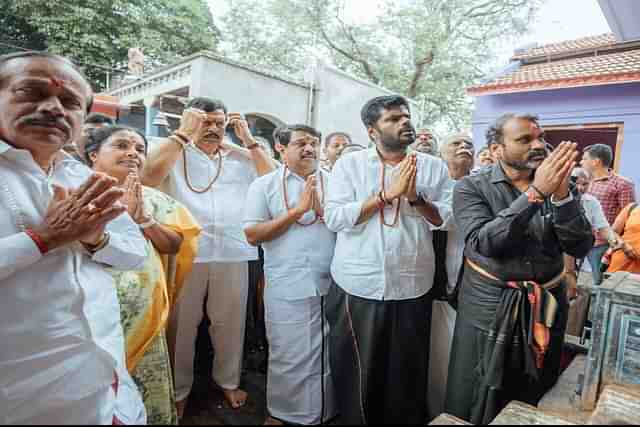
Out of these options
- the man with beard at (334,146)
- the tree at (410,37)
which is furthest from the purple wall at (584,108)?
the man with beard at (334,146)

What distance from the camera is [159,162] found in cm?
203

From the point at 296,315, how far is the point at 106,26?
1.94m

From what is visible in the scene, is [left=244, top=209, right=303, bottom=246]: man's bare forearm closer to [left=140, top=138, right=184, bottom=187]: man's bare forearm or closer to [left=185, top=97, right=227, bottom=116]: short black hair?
[left=140, top=138, right=184, bottom=187]: man's bare forearm

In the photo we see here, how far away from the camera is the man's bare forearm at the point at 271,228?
2086mm

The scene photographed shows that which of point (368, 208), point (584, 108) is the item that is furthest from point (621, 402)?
point (584, 108)

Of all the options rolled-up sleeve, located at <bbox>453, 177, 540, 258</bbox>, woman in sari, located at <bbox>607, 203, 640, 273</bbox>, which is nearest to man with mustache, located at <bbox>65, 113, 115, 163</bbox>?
rolled-up sleeve, located at <bbox>453, 177, 540, 258</bbox>

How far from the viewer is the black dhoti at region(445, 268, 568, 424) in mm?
1598

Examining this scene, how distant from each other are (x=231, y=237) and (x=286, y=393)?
0.91 metres

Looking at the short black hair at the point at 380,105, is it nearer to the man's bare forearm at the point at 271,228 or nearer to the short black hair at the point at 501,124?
the short black hair at the point at 501,124

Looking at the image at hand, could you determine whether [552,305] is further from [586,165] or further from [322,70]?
[322,70]

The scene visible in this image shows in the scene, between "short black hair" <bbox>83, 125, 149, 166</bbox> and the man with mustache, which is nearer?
"short black hair" <bbox>83, 125, 149, 166</bbox>

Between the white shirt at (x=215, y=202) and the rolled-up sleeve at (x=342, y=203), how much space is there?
1.96 feet

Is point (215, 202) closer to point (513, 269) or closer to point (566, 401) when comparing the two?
point (513, 269)

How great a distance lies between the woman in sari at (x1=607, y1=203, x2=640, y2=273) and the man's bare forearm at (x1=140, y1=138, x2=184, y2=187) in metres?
3.58
